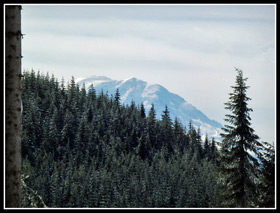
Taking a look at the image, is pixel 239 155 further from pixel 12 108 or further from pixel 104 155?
pixel 104 155

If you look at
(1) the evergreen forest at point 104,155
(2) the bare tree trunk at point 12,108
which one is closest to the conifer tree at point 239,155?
(2) the bare tree trunk at point 12,108

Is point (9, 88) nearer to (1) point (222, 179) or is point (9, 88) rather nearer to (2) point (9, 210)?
(2) point (9, 210)

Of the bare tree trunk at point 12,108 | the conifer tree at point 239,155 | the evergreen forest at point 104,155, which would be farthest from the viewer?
the evergreen forest at point 104,155

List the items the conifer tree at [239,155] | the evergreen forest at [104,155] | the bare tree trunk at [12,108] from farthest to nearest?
the evergreen forest at [104,155], the conifer tree at [239,155], the bare tree trunk at [12,108]

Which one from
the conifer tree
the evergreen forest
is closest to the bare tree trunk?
the conifer tree

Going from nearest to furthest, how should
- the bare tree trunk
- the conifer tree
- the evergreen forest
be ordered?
1. the bare tree trunk
2. the conifer tree
3. the evergreen forest

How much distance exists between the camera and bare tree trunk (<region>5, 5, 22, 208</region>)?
7.46 m

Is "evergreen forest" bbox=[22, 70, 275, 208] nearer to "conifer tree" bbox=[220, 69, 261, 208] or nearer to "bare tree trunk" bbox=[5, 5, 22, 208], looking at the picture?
"conifer tree" bbox=[220, 69, 261, 208]

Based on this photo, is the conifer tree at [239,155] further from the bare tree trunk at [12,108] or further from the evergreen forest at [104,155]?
the evergreen forest at [104,155]

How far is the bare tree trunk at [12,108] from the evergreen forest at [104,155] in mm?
82181

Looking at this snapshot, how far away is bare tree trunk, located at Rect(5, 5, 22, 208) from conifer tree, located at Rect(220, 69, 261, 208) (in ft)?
58.1

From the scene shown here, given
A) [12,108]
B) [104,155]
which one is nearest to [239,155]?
[12,108]

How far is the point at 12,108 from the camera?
7.51 m

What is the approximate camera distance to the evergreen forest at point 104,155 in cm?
10481
